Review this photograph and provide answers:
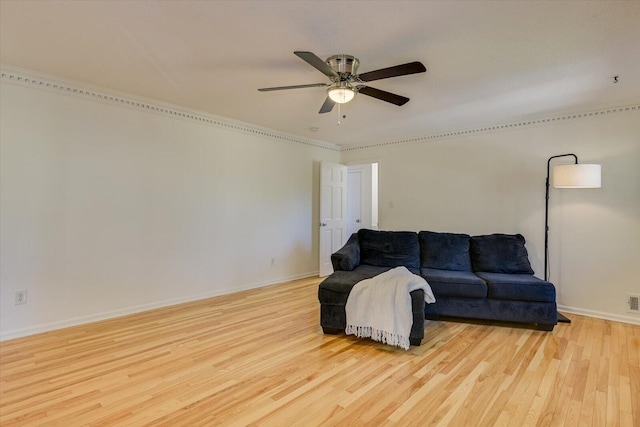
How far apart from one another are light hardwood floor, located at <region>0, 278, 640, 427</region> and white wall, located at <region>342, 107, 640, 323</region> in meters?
0.63

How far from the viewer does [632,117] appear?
11.6 ft

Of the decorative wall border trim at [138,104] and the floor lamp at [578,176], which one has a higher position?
the decorative wall border trim at [138,104]

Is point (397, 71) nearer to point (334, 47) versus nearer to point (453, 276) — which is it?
point (334, 47)

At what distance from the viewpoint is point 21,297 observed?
9.65 ft

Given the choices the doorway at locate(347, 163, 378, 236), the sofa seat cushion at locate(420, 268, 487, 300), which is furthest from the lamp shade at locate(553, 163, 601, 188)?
the doorway at locate(347, 163, 378, 236)

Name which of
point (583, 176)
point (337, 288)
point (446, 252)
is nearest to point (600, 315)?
point (583, 176)

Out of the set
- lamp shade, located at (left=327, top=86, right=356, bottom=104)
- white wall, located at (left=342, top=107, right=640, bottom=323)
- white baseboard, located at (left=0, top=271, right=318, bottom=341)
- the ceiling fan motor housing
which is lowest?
white baseboard, located at (left=0, top=271, right=318, bottom=341)

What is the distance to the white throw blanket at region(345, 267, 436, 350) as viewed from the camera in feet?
8.93

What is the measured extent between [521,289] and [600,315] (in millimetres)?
1276

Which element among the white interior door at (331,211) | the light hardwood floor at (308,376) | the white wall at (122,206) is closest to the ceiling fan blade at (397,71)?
the light hardwood floor at (308,376)

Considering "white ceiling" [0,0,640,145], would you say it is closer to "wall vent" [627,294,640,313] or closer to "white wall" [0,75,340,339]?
"white wall" [0,75,340,339]

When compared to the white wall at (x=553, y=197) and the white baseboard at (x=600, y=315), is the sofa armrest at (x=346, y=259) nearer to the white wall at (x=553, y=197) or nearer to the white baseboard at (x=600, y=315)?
the white wall at (x=553, y=197)

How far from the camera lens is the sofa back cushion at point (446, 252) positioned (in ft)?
13.0

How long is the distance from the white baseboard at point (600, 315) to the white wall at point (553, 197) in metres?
0.01
